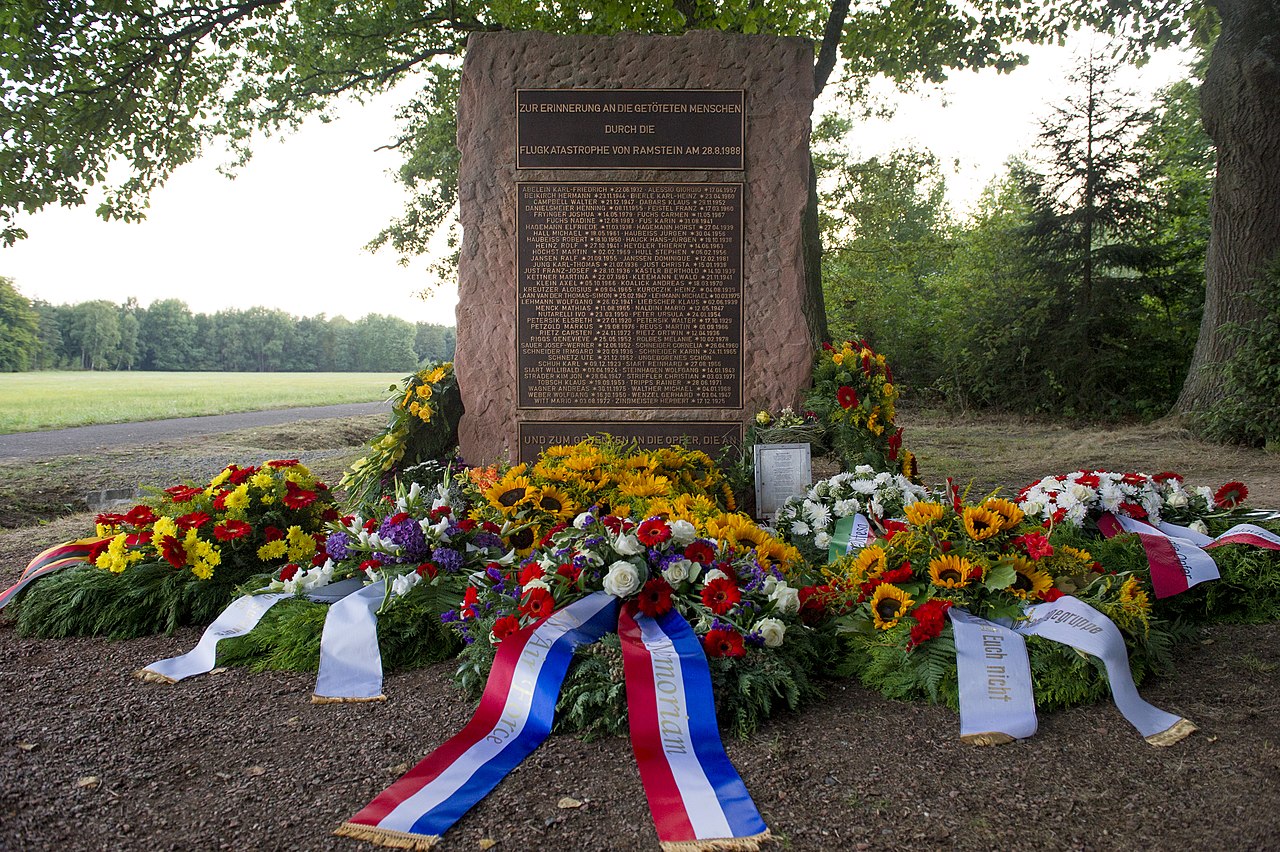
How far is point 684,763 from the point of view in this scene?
96.3 inches

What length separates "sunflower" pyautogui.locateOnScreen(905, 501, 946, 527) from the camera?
3.48 meters

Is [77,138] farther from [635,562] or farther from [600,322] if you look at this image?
[635,562]

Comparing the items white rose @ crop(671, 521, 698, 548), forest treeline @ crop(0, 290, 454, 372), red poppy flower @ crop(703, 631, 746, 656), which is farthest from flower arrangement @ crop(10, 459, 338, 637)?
forest treeline @ crop(0, 290, 454, 372)

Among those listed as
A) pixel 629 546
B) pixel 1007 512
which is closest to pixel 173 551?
pixel 629 546

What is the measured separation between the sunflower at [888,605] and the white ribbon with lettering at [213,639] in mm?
2532

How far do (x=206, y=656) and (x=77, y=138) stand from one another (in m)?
7.60

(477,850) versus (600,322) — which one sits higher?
(600,322)

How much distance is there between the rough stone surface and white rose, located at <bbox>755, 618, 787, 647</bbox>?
2.78 meters

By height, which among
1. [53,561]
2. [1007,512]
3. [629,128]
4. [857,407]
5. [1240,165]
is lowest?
[53,561]

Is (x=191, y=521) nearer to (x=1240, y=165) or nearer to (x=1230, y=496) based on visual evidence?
(x=1230, y=496)

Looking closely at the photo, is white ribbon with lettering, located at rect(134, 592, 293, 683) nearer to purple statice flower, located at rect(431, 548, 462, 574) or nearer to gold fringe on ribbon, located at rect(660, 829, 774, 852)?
purple statice flower, located at rect(431, 548, 462, 574)

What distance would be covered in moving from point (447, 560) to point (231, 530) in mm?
1303

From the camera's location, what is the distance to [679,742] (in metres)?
2.56

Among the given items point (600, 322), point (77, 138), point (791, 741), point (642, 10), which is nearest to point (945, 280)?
point (642, 10)
